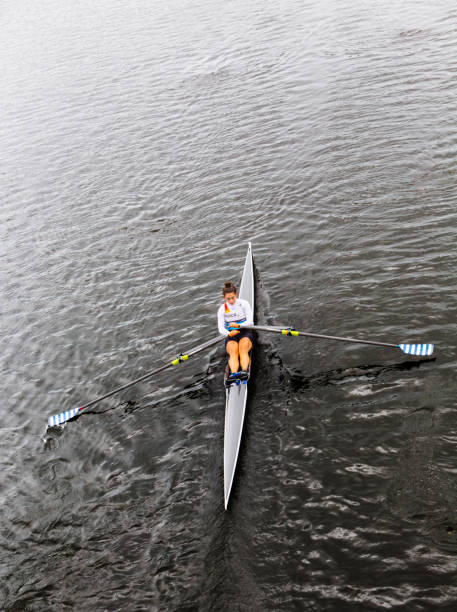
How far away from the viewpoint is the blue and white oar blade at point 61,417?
12.7 meters

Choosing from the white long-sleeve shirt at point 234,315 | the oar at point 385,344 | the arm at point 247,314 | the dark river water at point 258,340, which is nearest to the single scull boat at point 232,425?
the dark river water at point 258,340

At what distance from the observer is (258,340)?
14.4 metres

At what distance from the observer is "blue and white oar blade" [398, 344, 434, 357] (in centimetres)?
1206

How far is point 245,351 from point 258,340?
152 cm

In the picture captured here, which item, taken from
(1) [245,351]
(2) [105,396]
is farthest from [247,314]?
(2) [105,396]

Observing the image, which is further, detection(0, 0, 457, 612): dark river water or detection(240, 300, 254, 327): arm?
detection(240, 300, 254, 327): arm

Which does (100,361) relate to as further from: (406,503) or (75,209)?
(75,209)

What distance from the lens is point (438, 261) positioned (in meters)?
15.1

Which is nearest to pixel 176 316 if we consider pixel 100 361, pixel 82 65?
pixel 100 361

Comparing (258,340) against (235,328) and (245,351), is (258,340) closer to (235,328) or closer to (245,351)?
(235,328)

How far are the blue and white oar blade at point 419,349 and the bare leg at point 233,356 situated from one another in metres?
3.92

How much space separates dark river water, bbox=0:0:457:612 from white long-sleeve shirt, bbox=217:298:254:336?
1140 mm

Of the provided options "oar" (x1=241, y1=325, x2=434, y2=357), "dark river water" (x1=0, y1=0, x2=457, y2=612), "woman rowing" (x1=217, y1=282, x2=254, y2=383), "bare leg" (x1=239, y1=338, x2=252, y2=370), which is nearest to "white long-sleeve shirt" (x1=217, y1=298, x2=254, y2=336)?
"woman rowing" (x1=217, y1=282, x2=254, y2=383)

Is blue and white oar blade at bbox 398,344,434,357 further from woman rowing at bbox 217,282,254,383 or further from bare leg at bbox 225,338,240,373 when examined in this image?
bare leg at bbox 225,338,240,373
